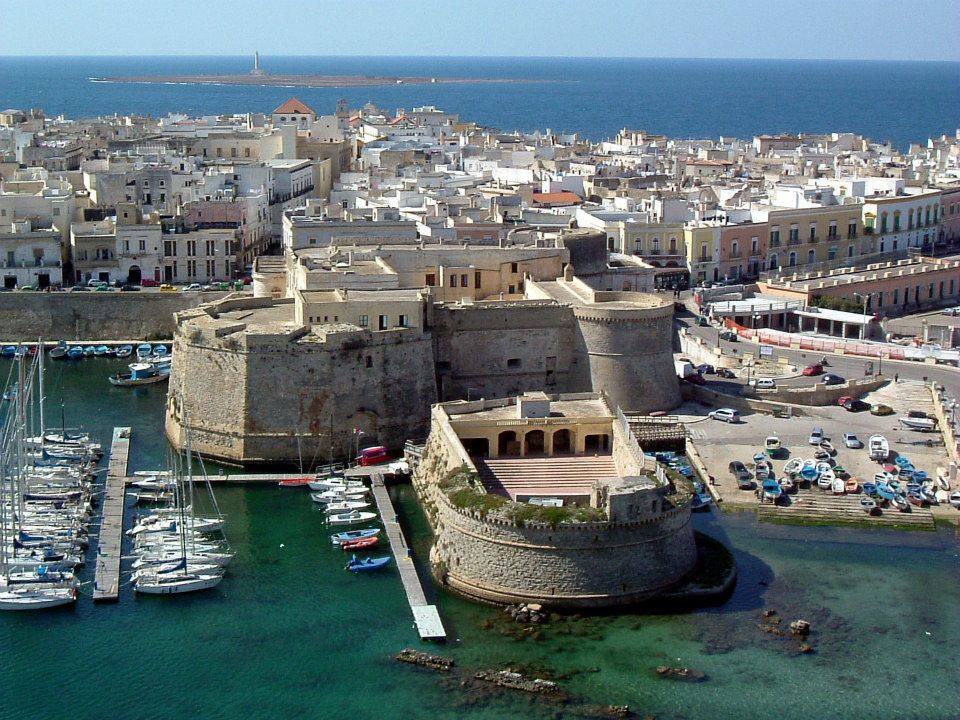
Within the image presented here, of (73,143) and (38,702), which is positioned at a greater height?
(73,143)

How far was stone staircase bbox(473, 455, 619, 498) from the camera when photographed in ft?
102

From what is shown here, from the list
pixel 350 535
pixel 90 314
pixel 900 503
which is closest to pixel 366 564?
pixel 350 535

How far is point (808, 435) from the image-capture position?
36562 millimetres

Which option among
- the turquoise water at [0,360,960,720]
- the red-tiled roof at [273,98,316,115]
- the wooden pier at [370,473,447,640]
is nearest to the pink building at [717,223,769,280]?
the wooden pier at [370,473,447,640]

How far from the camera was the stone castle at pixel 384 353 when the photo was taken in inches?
1396

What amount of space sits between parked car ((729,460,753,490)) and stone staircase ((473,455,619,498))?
2.80 meters

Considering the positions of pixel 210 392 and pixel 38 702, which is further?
pixel 210 392

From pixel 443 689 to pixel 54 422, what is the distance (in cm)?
1832

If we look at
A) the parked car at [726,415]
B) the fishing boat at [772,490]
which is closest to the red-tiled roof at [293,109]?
the parked car at [726,415]

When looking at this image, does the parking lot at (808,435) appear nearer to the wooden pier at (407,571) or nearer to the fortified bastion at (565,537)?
the fortified bastion at (565,537)

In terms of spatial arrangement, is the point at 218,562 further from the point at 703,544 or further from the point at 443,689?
the point at 703,544

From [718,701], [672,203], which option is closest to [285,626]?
[718,701]

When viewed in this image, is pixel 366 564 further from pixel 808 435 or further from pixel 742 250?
pixel 742 250

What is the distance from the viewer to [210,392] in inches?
1417
